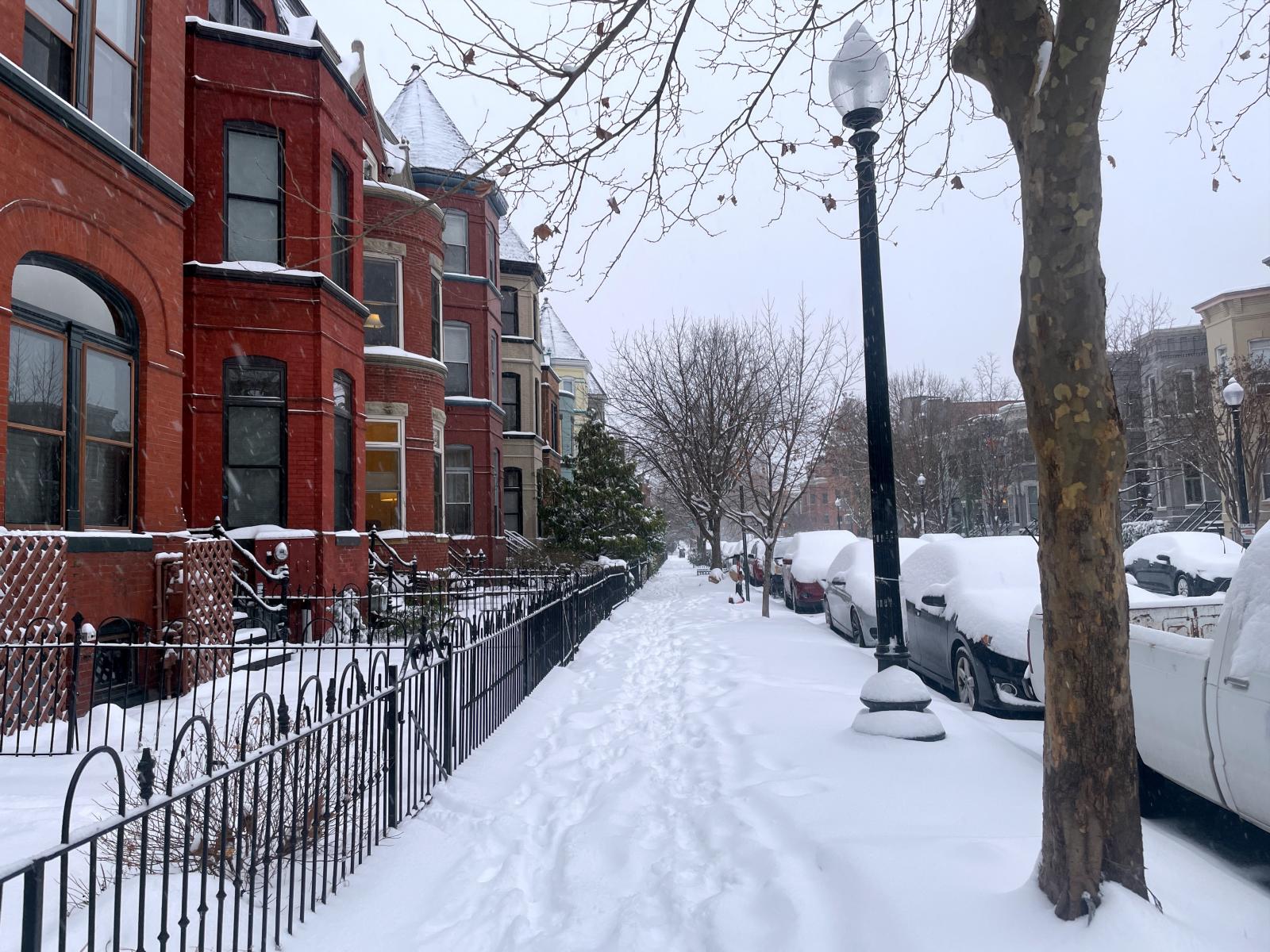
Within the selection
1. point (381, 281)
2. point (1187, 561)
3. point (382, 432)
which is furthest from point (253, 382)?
point (1187, 561)

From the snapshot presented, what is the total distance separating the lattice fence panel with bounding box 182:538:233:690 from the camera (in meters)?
10.0

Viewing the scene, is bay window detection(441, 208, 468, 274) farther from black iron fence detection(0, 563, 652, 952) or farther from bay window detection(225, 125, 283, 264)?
black iron fence detection(0, 563, 652, 952)

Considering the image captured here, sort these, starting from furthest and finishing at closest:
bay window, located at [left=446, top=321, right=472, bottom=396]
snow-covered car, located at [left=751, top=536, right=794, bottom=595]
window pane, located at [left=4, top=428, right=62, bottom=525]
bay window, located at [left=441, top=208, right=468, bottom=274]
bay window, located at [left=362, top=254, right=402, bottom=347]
Result: bay window, located at [left=441, top=208, right=468, bottom=274]
bay window, located at [left=446, top=321, right=472, bottom=396]
snow-covered car, located at [left=751, top=536, right=794, bottom=595]
bay window, located at [left=362, top=254, right=402, bottom=347]
window pane, located at [left=4, top=428, right=62, bottom=525]

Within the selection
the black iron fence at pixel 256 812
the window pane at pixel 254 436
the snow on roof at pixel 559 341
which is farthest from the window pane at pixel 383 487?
the snow on roof at pixel 559 341

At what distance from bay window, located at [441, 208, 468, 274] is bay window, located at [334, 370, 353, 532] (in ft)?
36.8

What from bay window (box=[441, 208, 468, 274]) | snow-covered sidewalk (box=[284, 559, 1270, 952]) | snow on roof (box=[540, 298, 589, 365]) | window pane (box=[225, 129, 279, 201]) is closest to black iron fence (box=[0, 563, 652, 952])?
snow-covered sidewalk (box=[284, 559, 1270, 952])

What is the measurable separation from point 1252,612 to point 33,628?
8.83 metres

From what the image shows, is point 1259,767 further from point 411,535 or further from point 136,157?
point 411,535

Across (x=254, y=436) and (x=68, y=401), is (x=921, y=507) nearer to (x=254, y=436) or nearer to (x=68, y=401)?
(x=254, y=436)

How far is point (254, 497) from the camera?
13.4 meters

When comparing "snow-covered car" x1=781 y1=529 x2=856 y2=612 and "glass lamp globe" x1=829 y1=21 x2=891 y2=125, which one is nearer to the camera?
"glass lamp globe" x1=829 y1=21 x2=891 y2=125

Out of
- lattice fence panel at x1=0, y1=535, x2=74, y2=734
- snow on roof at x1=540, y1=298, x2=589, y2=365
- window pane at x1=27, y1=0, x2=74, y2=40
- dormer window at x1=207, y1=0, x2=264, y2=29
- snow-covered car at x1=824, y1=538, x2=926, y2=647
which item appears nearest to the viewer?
lattice fence panel at x1=0, y1=535, x2=74, y2=734

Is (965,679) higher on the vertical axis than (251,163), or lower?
lower

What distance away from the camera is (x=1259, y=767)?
13.8 feet
